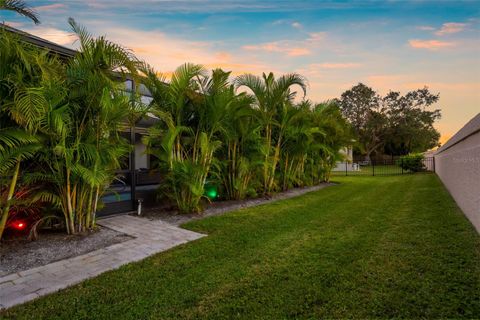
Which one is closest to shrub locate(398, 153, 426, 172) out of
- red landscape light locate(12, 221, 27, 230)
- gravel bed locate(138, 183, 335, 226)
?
gravel bed locate(138, 183, 335, 226)

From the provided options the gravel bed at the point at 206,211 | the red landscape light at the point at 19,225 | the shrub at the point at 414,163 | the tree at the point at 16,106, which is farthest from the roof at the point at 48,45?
the shrub at the point at 414,163

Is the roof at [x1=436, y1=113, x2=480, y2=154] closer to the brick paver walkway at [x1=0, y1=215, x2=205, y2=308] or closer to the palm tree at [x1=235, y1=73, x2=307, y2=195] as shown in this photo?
the palm tree at [x1=235, y1=73, x2=307, y2=195]

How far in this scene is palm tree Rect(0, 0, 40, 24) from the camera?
2.76 m

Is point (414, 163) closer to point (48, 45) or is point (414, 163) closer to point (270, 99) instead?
point (270, 99)

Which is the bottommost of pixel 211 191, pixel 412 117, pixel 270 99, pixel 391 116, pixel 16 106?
pixel 211 191

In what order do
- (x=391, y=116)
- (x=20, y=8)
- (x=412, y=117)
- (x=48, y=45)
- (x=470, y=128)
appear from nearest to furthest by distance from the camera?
(x=20, y=8) < (x=470, y=128) < (x=48, y=45) < (x=412, y=117) < (x=391, y=116)

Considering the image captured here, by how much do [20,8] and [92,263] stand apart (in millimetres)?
2995

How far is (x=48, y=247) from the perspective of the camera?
130 inches

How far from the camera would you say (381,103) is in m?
28.5

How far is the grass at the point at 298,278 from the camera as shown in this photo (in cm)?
195

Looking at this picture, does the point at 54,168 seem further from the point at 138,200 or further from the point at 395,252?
the point at 395,252

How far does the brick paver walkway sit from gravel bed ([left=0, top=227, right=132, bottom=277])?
6.0 inches

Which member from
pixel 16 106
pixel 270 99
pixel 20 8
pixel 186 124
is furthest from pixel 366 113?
pixel 16 106

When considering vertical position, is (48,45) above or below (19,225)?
above
